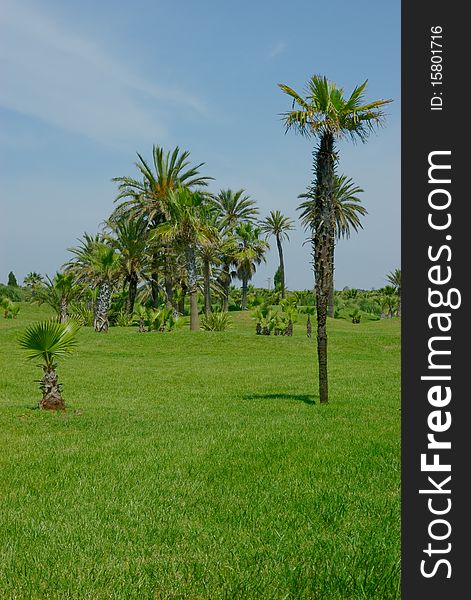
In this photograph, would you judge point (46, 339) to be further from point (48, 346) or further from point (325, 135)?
point (325, 135)

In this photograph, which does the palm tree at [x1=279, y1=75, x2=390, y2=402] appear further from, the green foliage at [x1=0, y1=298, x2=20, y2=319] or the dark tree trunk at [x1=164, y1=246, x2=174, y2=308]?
the green foliage at [x1=0, y1=298, x2=20, y2=319]

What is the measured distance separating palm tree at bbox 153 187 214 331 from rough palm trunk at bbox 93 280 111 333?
4.92m

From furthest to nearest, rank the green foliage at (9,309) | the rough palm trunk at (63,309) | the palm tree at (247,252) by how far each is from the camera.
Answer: the palm tree at (247,252), the green foliage at (9,309), the rough palm trunk at (63,309)

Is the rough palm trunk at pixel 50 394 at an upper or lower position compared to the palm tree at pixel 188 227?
lower

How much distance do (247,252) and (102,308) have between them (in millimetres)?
28407

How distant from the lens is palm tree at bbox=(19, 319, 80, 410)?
1244 centimetres

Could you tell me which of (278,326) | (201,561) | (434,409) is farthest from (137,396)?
(278,326)

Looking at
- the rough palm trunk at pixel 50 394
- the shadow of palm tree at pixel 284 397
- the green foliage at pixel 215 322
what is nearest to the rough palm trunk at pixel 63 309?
the green foliage at pixel 215 322

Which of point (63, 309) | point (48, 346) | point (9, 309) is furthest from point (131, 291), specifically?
point (48, 346)

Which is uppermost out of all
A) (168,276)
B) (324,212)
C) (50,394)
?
(168,276)

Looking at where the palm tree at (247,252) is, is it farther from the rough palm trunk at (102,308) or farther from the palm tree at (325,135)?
the palm tree at (325,135)

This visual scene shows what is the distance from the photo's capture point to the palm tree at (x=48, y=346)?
40.8 ft

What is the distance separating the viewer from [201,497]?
6133mm

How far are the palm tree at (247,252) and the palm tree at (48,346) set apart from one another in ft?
161
